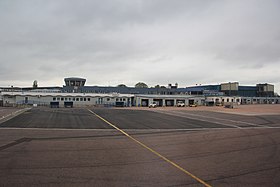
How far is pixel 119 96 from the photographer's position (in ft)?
284

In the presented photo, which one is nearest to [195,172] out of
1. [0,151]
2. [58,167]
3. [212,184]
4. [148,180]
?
[212,184]

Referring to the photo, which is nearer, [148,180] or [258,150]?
[148,180]

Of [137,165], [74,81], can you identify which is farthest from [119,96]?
[137,165]

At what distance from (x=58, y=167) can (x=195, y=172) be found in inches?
196

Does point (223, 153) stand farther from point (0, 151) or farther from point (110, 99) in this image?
point (110, 99)

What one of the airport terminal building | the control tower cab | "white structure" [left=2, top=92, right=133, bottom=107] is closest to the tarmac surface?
the airport terminal building

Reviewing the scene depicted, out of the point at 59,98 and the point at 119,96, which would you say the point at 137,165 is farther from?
the point at 119,96

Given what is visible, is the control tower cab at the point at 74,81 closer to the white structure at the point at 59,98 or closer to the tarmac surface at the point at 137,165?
the white structure at the point at 59,98

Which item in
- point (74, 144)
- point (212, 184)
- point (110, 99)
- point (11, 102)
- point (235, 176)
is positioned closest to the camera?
point (212, 184)

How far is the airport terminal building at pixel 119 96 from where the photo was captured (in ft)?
247

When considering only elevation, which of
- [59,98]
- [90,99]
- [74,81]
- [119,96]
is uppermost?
[74,81]

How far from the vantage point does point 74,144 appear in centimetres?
1437

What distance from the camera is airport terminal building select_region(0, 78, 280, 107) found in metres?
75.3

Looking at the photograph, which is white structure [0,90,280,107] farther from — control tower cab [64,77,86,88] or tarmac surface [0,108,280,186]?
tarmac surface [0,108,280,186]
